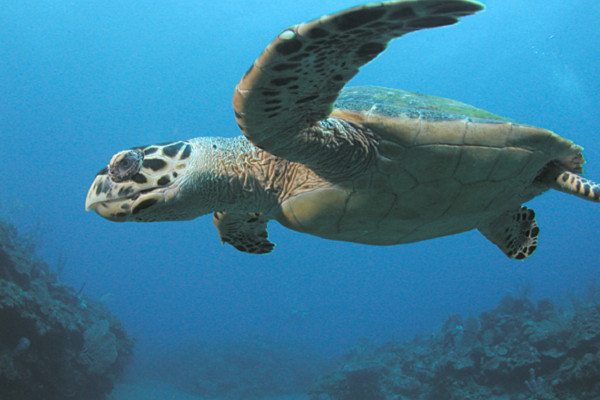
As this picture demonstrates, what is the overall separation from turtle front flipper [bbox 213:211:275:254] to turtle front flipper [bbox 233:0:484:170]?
1.27 meters

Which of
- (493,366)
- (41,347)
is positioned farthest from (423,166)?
(41,347)

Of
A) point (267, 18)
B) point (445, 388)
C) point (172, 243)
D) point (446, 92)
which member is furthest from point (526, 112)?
point (172, 243)

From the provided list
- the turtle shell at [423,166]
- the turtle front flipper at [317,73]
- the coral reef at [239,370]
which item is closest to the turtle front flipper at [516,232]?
the turtle shell at [423,166]

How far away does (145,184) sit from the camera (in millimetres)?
2084

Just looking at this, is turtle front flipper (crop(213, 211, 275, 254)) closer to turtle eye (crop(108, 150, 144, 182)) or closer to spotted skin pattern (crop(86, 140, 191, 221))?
spotted skin pattern (crop(86, 140, 191, 221))

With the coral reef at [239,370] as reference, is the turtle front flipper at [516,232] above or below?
above

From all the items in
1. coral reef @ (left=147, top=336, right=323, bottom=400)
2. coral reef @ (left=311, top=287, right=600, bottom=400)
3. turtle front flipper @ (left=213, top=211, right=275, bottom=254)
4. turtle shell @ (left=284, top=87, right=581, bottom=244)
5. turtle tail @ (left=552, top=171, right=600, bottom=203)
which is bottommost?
coral reef @ (left=147, top=336, right=323, bottom=400)

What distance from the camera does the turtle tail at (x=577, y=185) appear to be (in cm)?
293

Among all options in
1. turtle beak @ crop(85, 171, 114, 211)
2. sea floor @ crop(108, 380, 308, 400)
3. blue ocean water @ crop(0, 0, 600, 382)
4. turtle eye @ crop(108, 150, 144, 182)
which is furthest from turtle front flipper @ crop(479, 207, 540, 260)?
blue ocean water @ crop(0, 0, 600, 382)

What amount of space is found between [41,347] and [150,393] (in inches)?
256

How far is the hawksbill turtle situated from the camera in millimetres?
1531

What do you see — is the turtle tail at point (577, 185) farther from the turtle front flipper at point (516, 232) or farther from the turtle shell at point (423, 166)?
the turtle front flipper at point (516, 232)

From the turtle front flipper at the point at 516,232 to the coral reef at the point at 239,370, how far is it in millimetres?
10468

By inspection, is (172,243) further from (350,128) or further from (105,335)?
(350,128)
